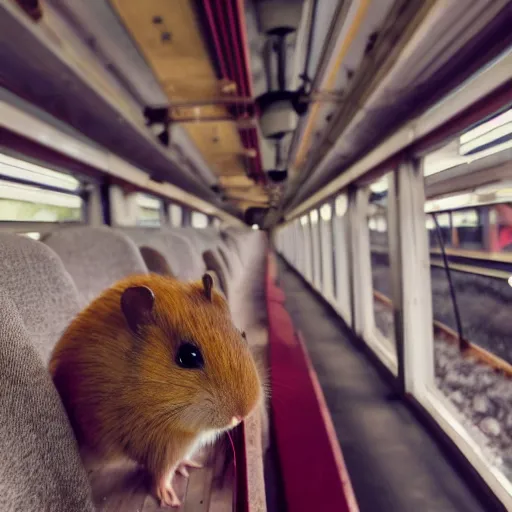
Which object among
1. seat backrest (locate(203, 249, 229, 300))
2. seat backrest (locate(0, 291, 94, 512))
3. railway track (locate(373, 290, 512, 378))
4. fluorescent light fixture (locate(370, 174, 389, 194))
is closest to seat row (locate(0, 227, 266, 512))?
seat backrest (locate(0, 291, 94, 512))

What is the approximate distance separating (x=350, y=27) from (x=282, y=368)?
1.98 metres

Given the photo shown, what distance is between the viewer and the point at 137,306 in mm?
514

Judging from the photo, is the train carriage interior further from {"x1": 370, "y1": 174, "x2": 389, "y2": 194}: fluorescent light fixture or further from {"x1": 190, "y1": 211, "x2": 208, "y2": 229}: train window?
{"x1": 190, "y1": 211, "x2": 208, "y2": 229}: train window

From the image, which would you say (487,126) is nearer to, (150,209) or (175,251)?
(175,251)

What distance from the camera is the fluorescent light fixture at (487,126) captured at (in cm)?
194

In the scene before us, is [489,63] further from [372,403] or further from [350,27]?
[372,403]

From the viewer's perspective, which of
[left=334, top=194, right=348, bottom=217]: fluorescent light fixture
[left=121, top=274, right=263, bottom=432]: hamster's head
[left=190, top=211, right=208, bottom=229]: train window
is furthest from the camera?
[left=190, top=211, right=208, bottom=229]: train window

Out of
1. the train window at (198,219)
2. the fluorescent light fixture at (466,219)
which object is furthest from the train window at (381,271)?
the train window at (198,219)

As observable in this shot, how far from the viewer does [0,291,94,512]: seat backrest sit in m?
0.33

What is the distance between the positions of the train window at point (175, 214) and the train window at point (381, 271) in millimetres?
2720

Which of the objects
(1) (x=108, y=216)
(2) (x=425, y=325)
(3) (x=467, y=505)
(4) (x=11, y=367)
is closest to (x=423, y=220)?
(2) (x=425, y=325)

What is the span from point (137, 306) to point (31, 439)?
0.63 feet

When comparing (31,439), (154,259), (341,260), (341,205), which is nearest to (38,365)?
(31,439)

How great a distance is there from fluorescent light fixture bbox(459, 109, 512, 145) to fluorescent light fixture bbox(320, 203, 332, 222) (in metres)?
4.39
